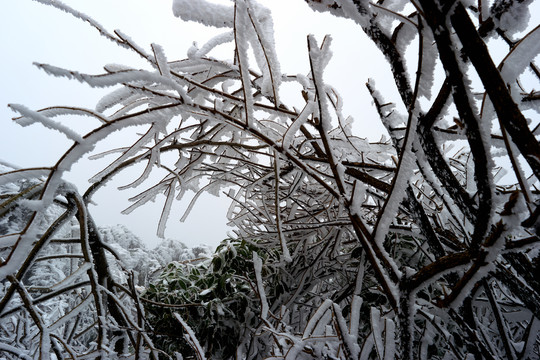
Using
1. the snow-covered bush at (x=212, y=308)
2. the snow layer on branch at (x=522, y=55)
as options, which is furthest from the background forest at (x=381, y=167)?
the snow-covered bush at (x=212, y=308)

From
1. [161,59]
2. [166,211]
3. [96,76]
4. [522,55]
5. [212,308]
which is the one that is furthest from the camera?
[212,308]

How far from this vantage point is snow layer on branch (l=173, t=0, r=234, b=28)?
55 centimetres

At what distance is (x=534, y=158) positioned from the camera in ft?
0.97

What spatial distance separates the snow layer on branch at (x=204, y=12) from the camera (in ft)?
1.79

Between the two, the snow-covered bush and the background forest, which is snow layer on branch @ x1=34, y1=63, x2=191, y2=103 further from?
the snow-covered bush

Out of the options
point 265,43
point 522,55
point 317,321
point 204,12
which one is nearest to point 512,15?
point 522,55

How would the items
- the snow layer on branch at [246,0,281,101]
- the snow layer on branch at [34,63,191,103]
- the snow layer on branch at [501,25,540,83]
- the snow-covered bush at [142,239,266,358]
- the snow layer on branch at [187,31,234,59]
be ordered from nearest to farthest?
the snow layer on branch at [501,25,540,83]
the snow layer on branch at [34,63,191,103]
the snow layer on branch at [246,0,281,101]
the snow layer on branch at [187,31,234,59]
the snow-covered bush at [142,239,266,358]

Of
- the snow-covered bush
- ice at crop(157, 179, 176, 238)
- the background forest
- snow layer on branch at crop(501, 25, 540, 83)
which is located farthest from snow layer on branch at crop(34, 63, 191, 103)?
the snow-covered bush

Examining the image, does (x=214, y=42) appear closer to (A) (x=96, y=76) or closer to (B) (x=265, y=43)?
(B) (x=265, y=43)

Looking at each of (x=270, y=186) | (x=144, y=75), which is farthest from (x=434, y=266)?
(x=270, y=186)

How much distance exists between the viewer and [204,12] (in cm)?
58

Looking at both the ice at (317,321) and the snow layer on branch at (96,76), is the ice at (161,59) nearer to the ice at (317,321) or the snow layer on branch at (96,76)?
the snow layer on branch at (96,76)

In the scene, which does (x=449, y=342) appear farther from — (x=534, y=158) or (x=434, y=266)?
(x=534, y=158)

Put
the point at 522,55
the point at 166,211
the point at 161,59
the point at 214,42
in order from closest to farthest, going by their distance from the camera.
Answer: the point at 522,55 → the point at 161,59 → the point at 214,42 → the point at 166,211
